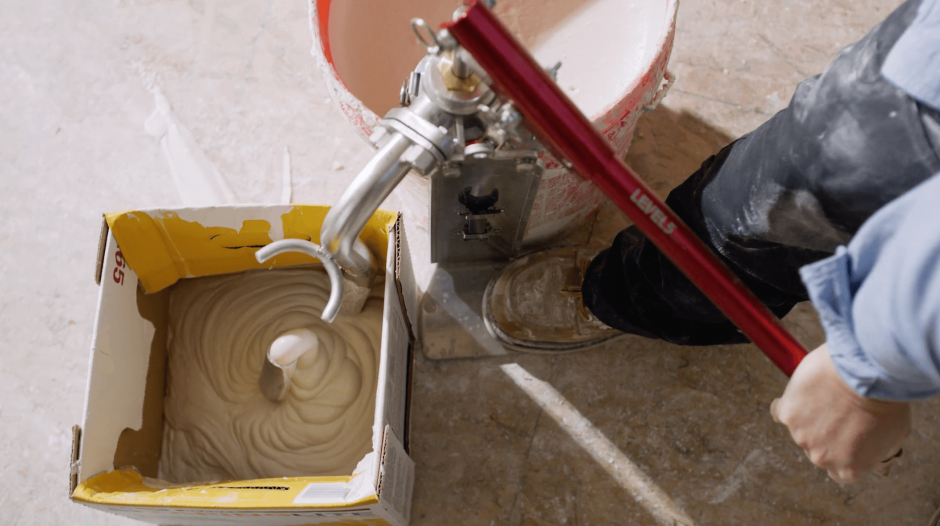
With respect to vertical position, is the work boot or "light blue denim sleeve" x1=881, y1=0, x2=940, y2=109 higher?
"light blue denim sleeve" x1=881, y1=0, x2=940, y2=109

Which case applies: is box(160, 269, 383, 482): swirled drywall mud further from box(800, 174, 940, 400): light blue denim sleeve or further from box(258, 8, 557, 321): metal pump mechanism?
box(800, 174, 940, 400): light blue denim sleeve

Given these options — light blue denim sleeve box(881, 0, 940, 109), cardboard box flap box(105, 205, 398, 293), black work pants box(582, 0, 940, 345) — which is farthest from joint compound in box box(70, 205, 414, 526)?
light blue denim sleeve box(881, 0, 940, 109)

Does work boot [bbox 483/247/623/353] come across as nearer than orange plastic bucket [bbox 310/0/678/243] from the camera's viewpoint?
No

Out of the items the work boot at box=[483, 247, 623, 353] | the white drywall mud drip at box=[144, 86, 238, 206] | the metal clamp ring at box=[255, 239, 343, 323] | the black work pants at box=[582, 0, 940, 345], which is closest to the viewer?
the black work pants at box=[582, 0, 940, 345]

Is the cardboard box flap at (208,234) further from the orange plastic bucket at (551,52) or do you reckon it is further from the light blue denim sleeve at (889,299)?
the light blue denim sleeve at (889,299)

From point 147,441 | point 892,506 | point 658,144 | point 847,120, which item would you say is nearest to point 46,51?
point 147,441

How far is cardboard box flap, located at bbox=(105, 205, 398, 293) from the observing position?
754 mm

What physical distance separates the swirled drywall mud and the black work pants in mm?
428

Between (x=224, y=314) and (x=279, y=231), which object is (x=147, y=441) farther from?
(x=279, y=231)

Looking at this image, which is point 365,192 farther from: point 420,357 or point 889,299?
point 420,357

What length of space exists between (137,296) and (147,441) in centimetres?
20

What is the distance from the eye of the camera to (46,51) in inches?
46.4

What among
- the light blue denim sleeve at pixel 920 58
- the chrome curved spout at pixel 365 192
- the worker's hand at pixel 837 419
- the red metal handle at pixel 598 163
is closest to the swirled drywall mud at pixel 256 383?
the chrome curved spout at pixel 365 192

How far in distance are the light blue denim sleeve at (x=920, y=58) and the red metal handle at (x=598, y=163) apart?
216 millimetres
